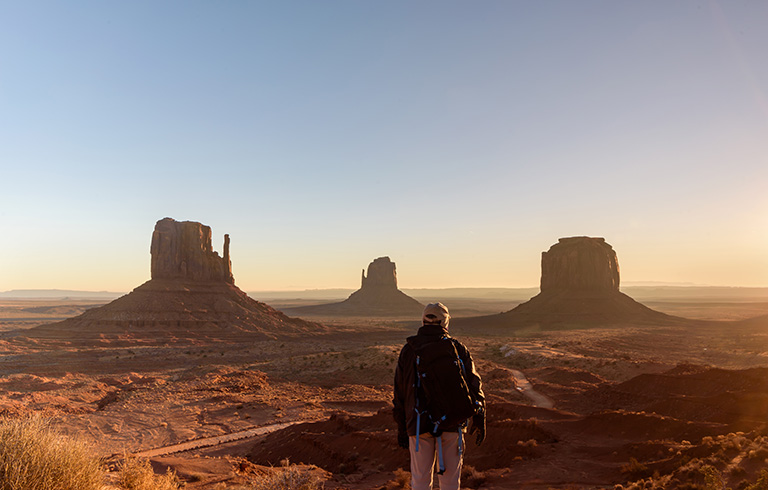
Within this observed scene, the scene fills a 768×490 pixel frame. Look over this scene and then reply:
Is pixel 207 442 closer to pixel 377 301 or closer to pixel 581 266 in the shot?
pixel 581 266

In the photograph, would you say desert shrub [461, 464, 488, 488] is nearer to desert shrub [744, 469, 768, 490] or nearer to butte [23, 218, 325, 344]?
desert shrub [744, 469, 768, 490]

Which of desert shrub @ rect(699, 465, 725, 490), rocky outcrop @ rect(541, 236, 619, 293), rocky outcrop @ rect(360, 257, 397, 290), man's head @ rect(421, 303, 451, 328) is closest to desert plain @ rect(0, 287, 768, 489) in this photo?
desert shrub @ rect(699, 465, 725, 490)

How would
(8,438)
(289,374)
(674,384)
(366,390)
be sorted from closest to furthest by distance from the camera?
(8,438) → (674,384) → (366,390) → (289,374)

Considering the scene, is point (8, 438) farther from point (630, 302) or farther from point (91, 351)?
point (630, 302)

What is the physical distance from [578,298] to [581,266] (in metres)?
8.20

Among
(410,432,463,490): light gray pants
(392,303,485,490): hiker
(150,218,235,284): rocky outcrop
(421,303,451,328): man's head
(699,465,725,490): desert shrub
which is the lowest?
(699,465,725,490): desert shrub

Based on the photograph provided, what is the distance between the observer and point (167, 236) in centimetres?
7306

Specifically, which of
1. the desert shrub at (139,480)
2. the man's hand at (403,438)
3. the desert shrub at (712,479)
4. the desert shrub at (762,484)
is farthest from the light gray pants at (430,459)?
the desert shrub at (139,480)

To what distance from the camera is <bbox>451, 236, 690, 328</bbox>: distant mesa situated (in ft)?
272

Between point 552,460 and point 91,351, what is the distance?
4915 cm

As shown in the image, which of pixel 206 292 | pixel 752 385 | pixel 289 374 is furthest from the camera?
pixel 206 292

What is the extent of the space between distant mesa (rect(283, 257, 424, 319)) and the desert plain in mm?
88280

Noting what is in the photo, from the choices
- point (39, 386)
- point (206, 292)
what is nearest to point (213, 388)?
point (39, 386)

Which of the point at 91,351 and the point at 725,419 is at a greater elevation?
the point at 725,419
